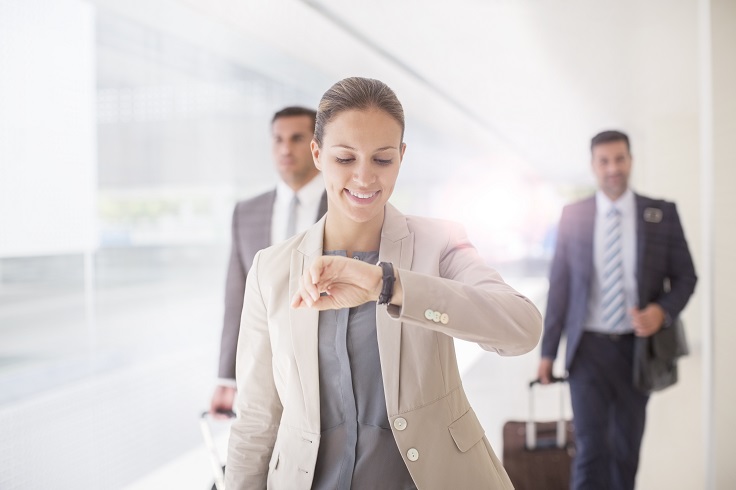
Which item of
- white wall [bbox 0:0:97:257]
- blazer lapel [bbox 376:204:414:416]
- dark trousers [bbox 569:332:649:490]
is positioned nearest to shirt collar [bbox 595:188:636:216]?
dark trousers [bbox 569:332:649:490]

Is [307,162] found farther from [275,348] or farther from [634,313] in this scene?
[634,313]

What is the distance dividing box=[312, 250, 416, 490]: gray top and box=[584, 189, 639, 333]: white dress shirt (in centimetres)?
185

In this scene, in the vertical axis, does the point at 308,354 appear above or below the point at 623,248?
below

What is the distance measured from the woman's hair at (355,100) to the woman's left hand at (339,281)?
0.89 feet

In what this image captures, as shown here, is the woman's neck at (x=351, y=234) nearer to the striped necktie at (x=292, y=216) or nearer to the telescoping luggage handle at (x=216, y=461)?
the striped necktie at (x=292, y=216)

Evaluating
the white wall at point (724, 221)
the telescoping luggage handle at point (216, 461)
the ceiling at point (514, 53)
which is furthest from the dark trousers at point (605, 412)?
the telescoping luggage handle at point (216, 461)

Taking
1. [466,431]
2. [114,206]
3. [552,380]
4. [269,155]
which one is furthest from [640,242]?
[114,206]

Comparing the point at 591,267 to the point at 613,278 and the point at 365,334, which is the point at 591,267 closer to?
the point at 613,278

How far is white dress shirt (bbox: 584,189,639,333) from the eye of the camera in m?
3.02

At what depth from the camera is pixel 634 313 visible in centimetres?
310

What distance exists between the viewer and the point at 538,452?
2672 mm

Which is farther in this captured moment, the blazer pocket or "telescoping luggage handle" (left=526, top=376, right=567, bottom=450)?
"telescoping luggage handle" (left=526, top=376, right=567, bottom=450)

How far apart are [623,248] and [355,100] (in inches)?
82.4

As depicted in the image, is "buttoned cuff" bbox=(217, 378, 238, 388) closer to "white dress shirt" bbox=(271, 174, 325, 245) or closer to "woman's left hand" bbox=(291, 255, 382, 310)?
"white dress shirt" bbox=(271, 174, 325, 245)
